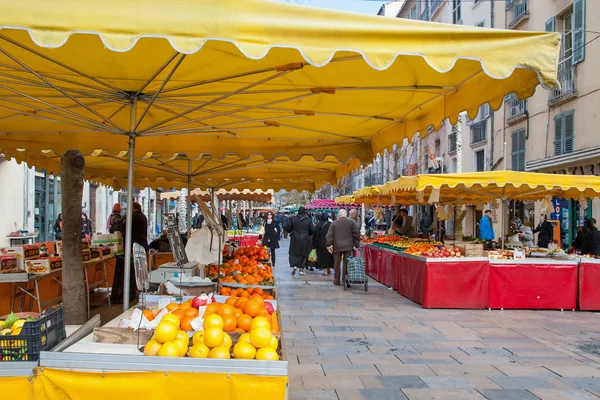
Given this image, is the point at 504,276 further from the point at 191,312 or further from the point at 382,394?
the point at 191,312

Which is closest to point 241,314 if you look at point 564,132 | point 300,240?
point 300,240

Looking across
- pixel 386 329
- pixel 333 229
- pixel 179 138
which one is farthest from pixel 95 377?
pixel 333 229

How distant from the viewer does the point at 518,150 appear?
74.5ft

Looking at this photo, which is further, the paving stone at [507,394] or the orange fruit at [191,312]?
the paving stone at [507,394]

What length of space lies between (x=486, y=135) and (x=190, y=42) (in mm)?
26203

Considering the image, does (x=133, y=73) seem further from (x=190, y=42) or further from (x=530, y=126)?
(x=530, y=126)

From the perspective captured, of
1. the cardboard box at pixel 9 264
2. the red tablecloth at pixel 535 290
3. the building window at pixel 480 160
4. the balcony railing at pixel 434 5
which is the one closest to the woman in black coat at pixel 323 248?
the red tablecloth at pixel 535 290

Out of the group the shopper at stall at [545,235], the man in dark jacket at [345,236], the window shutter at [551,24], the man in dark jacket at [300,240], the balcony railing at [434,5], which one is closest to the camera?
the man in dark jacket at [345,236]

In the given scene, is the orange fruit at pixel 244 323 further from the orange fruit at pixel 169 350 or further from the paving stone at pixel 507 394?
the paving stone at pixel 507 394

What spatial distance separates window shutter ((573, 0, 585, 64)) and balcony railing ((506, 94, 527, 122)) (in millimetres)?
4087

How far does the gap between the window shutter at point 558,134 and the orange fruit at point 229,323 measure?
18186 millimetres

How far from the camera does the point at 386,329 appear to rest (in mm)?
8250

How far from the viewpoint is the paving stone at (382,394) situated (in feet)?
17.0

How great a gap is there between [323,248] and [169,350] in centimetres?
1288
